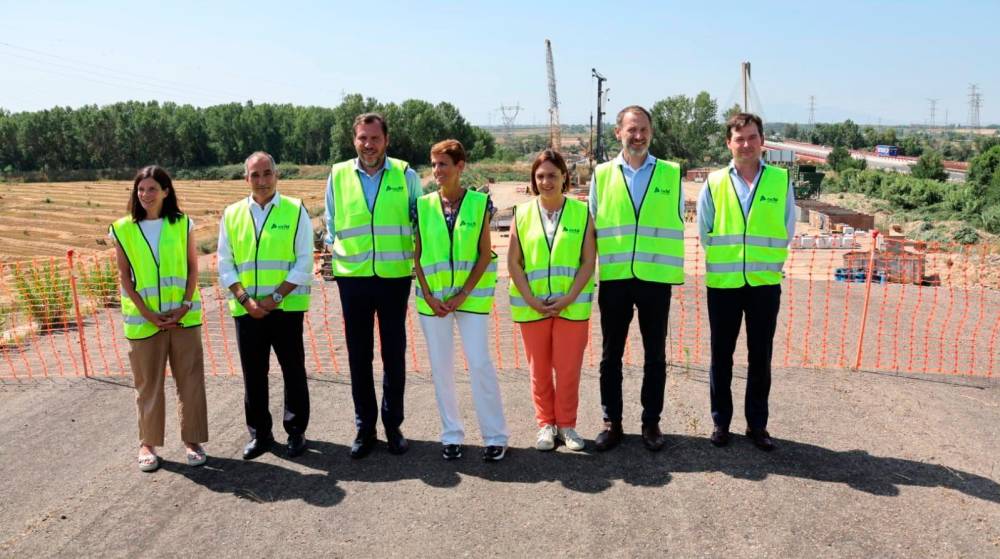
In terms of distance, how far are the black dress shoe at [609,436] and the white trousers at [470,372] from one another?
0.55 metres

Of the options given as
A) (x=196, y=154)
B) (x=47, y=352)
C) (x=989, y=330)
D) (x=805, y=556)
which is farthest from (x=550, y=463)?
(x=196, y=154)

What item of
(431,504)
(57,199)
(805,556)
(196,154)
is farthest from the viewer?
(196,154)

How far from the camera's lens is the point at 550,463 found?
4258 mm

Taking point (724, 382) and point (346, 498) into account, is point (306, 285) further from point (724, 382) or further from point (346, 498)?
point (724, 382)

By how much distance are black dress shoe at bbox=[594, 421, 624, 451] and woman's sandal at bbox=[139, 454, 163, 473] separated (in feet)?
8.57

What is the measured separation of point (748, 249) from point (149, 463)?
3696mm

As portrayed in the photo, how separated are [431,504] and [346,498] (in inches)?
18.4

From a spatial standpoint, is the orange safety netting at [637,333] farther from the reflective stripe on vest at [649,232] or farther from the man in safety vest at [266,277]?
the reflective stripe on vest at [649,232]

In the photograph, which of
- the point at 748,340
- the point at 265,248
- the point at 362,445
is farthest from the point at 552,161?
the point at 362,445

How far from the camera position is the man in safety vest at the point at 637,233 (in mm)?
4129

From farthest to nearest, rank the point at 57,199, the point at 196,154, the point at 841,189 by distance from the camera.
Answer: the point at 196,154 < the point at 57,199 < the point at 841,189

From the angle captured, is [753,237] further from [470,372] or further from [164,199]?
[164,199]

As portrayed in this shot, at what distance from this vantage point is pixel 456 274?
13.5ft

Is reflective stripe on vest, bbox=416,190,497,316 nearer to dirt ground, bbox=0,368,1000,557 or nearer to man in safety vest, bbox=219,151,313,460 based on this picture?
man in safety vest, bbox=219,151,313,460
